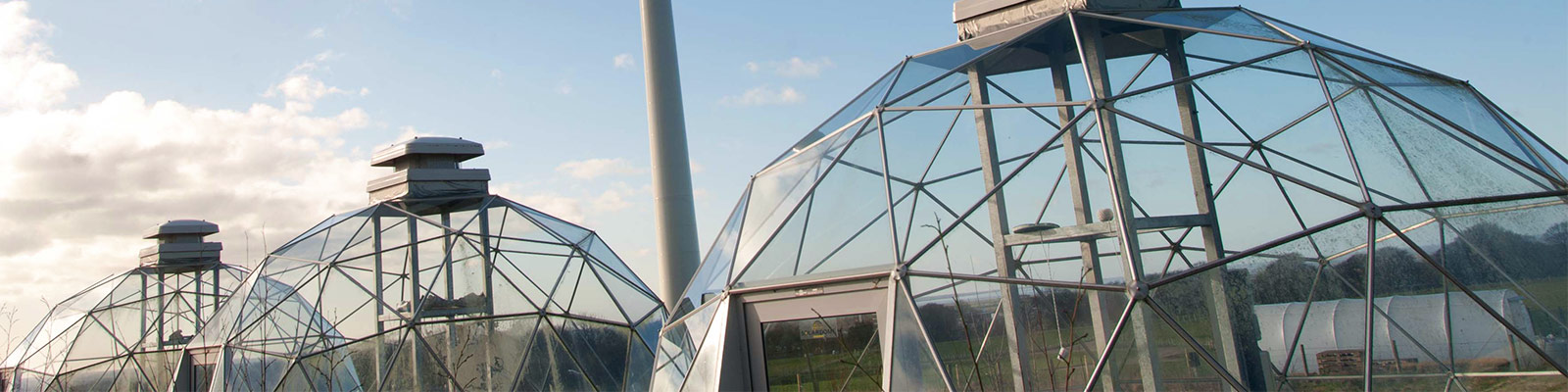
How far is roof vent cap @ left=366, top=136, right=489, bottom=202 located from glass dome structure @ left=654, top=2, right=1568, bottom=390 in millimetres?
11247

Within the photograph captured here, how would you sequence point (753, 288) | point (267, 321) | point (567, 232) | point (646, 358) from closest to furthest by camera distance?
1. point (753, 288)
2. point (267, 321)
3. point (646, 358)
4. point (567, 232)

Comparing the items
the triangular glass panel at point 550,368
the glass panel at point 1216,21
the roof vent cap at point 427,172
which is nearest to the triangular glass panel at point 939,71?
the glass panel at point 1216,21

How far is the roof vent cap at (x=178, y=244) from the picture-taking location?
3562 centimetres

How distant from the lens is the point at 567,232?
25141 mm

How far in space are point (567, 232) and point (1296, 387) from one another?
1875cm

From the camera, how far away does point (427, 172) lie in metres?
23.3

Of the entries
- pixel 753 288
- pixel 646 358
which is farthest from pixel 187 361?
pixel 753 288

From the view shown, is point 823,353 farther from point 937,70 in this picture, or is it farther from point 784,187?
point 937,70

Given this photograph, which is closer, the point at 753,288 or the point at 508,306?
the point at 753,288

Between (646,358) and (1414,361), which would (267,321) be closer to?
(646,358)

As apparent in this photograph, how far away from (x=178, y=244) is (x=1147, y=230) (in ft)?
117

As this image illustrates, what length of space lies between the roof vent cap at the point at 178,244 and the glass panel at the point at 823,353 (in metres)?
31.4

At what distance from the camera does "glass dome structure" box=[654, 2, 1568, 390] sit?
9375 millimetres

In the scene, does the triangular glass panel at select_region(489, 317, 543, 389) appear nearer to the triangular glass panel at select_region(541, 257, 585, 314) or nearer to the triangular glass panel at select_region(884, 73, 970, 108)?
the triangular glass panel at select_region(541, 257, 585, 314)
